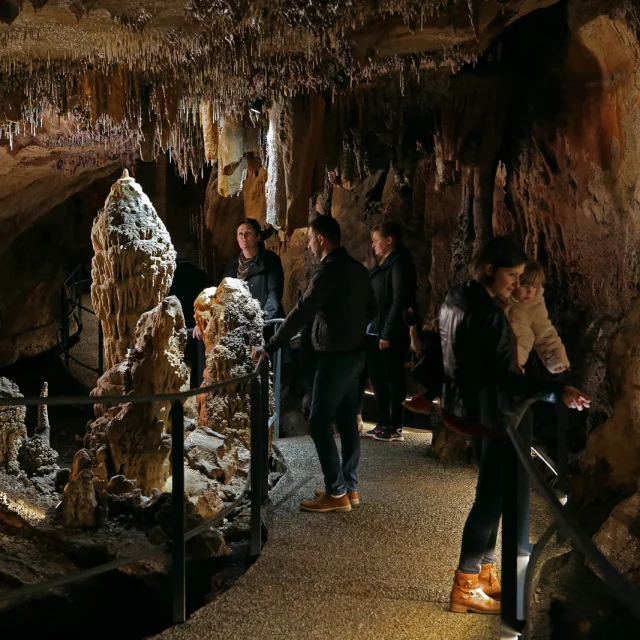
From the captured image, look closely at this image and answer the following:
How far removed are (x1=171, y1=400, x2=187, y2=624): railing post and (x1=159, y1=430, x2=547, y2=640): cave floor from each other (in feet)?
0.36

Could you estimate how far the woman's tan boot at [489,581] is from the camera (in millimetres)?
3383

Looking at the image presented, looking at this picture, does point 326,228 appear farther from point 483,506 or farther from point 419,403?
point 483,506

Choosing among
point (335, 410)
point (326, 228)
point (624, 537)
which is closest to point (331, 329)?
point (335, 410)

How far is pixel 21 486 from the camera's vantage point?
627 cm

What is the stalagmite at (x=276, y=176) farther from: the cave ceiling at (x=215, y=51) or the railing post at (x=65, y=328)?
the railing post at (x=65, y=328)

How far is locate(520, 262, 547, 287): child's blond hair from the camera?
391cm

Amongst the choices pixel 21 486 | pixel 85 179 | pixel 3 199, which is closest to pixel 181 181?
pixel 85 179

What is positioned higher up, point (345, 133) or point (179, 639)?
point (345, 133)

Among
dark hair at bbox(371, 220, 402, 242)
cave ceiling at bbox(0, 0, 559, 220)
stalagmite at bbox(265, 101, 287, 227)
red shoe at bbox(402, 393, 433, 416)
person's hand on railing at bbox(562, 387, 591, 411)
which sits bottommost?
red shoe at bbox(402, 393, 433, 416)

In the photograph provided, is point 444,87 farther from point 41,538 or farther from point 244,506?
point 41,538

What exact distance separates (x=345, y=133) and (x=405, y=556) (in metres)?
4.31

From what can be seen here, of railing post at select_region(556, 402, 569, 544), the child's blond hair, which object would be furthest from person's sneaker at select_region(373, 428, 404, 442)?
the child's blond hair

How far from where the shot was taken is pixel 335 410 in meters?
4.55

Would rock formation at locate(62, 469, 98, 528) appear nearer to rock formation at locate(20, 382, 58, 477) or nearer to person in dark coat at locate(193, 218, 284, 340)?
rock formation at locate(20, 382, 58, 477)
